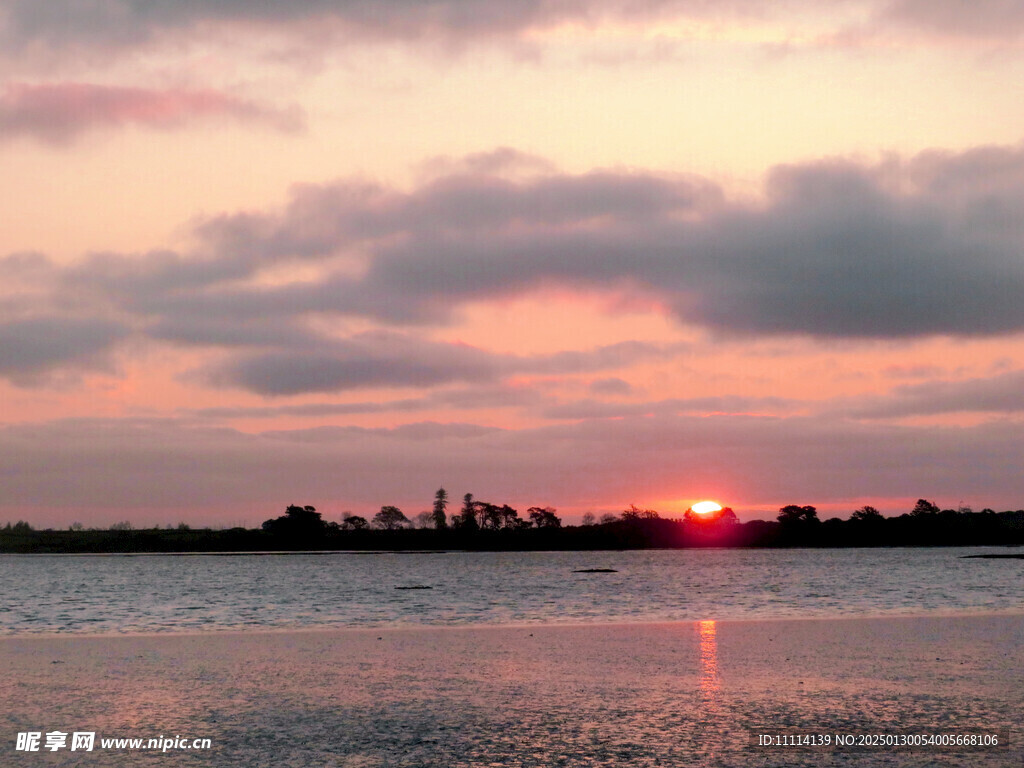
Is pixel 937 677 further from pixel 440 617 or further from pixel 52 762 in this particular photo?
pixel 440 617

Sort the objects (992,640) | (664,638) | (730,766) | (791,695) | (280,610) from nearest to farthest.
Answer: (730,766) → (791,695) → (992,640) → (664,638) → (280,610)

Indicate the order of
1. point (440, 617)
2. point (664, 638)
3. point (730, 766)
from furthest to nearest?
point (440, 617) → point (664, 638) → point (730, 766)

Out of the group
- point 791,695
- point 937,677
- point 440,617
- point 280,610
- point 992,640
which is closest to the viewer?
point 791,695

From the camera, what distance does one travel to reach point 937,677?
1061 inches

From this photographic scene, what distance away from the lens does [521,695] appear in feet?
81.1

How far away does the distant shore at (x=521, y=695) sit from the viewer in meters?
18.7

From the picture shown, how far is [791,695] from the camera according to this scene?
24.4m

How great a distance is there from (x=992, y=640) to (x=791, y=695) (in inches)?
644

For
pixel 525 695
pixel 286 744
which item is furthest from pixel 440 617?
pixel 286 744

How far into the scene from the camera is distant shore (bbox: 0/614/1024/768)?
61.3 feet

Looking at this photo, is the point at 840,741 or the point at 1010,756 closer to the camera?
the point at 1010,756

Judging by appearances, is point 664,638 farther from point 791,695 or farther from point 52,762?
point 52,762

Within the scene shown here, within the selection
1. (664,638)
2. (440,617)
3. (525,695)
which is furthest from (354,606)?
(525,695)

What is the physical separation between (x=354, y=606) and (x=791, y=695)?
5143 centimetres
